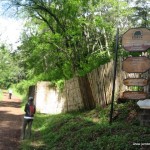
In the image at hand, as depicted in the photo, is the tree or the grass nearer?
the grass

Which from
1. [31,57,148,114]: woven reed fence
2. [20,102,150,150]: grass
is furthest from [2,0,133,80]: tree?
[20,102,150,150]: grass

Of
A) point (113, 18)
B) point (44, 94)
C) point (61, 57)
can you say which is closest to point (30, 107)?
point (44, 94)

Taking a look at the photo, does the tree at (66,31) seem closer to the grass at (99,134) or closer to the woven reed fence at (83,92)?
the woven reed fence at (83,92)

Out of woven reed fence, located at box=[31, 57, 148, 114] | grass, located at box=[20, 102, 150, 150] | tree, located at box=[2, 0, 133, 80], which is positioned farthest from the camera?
tree, located at box=[2, 0, 133, 80]

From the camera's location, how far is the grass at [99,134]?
8562 millimetres

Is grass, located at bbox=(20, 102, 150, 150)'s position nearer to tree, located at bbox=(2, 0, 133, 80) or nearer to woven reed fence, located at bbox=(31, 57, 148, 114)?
woven reed fence, located at bbox=(31, 57, 148, 114)

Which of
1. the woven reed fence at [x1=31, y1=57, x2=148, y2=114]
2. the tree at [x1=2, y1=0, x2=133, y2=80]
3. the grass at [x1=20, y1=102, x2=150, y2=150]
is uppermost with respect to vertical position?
the tree at [x1=2, y1=0, x2=133, y2=80]

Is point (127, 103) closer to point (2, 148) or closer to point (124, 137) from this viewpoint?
point (124, 137)

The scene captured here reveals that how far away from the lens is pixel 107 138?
30.0 ft

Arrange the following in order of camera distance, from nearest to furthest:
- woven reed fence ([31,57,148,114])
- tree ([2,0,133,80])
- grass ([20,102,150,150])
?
grass ([20,102,150,150]), woven reed fence ([31,57,148,114]), tree ([2,0,133,80])

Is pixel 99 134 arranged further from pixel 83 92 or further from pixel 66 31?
pixel 66 31

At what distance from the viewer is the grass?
8.56m

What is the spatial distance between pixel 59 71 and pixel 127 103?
11.9 meters

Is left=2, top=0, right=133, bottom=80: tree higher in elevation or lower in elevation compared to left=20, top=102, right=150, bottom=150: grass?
higher
